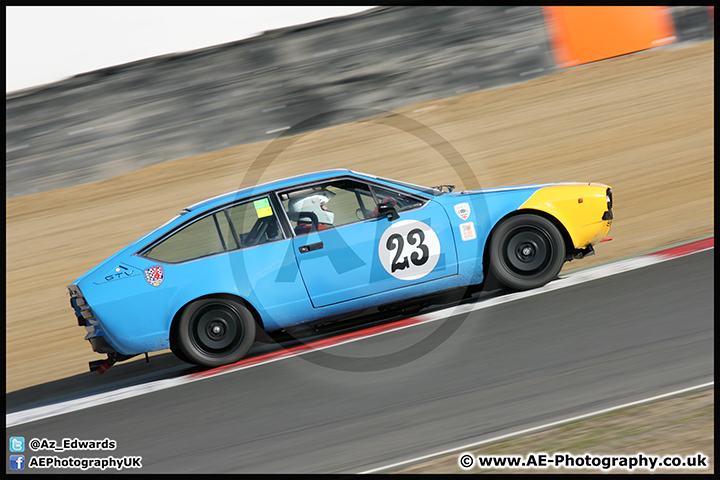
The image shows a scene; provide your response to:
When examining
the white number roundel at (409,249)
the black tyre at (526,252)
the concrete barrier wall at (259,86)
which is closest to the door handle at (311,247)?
the white number roundel at (409,249)

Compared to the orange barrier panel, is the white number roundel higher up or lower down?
lower down

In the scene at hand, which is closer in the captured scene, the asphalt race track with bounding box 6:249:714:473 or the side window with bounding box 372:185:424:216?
the asphalt race track with bounding box 6:249:714:473

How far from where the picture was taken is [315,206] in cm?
595

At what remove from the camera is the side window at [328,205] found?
5863 millimetres

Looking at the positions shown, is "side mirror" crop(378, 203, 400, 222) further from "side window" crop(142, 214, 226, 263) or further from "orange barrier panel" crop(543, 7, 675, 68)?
"orange barrier panel" crop(543, 7, 675, 68)

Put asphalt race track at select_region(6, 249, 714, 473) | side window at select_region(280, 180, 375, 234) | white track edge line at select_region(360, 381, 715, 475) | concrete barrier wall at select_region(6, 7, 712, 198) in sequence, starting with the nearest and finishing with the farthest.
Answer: white track edge line at select_region(360, 381, 715, 475), asphalt race track at select_region(6, 249, 714, 473), side window at select_region(280, 180, 375, 234), concrete barrier wall at select_region(6, 7, 712, 198)

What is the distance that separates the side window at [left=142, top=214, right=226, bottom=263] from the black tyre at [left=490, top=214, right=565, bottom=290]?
2.44 metres

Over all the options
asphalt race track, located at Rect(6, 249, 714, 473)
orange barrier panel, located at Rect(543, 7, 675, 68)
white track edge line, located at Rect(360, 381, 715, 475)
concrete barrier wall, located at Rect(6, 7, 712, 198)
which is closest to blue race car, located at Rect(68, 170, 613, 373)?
asphalt race track, located at Rect(6, 249, 714, 473)

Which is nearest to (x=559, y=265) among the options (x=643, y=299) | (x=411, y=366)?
(x=643, y=299)

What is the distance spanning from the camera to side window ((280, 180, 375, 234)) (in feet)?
19.2

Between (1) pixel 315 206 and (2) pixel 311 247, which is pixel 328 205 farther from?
(2) pixel 311 247

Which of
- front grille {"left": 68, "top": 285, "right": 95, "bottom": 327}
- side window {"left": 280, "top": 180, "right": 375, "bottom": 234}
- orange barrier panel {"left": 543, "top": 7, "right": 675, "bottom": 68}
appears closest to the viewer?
front grille {"left": 68, "top": 285, "right": 95, "bottom": 327}


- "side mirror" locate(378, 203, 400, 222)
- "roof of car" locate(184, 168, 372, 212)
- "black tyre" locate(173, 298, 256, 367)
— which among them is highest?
"roof of car" locate(184, 168, 372, 212)

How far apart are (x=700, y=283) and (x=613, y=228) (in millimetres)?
2279
